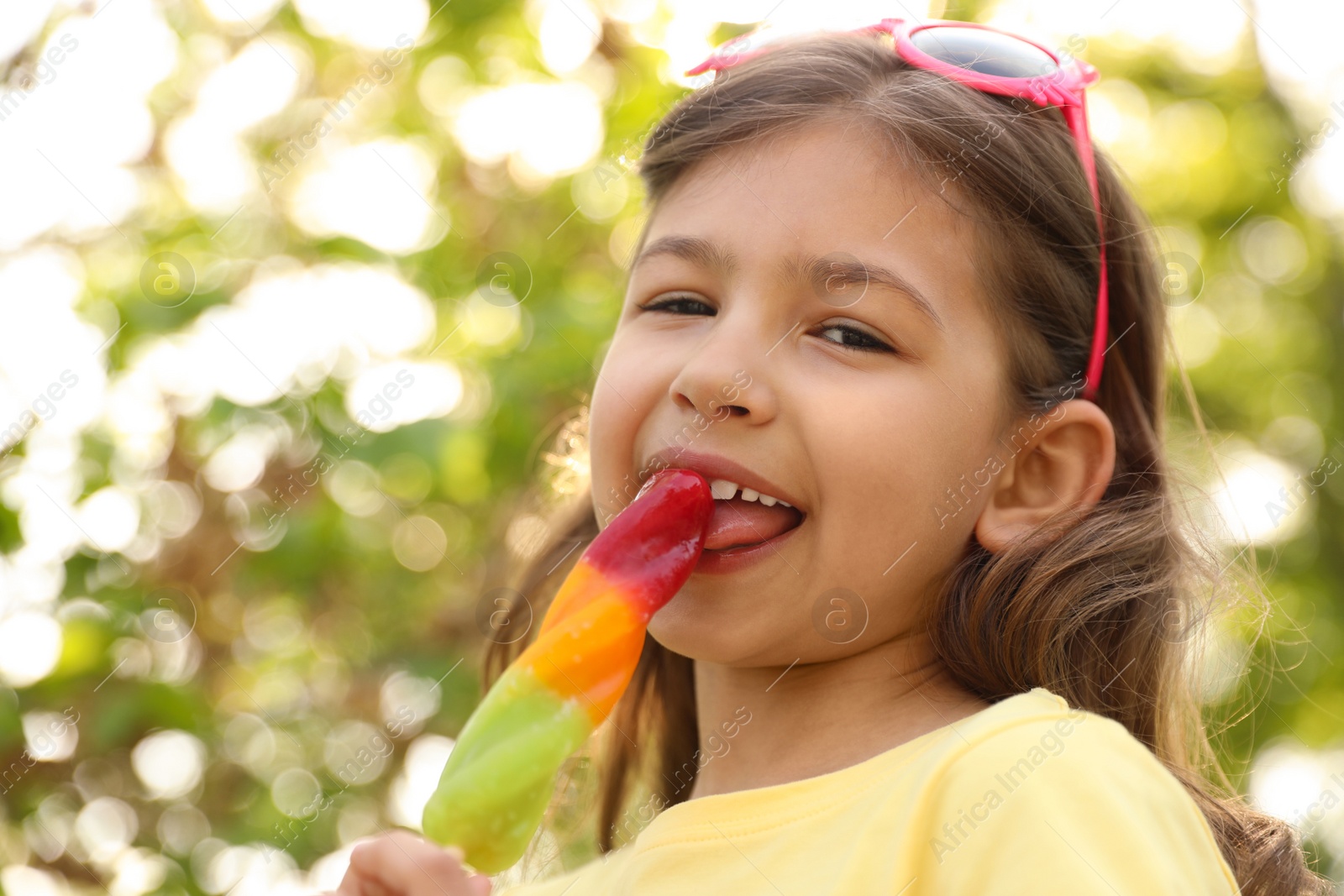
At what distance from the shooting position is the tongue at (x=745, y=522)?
1709 millimetres

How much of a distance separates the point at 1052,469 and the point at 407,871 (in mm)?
1121

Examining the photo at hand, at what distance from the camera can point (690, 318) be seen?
1.88 m

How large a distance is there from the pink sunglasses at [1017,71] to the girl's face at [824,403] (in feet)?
0.93

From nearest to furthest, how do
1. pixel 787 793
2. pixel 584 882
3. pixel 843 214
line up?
pixel 787 793 → pixel 843 214 → pixel 584 882

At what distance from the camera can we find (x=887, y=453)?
65.8 inches

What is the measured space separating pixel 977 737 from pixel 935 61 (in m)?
1.14

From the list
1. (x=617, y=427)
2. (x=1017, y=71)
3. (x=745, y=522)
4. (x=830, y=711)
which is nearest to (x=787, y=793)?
(x=830, y=711)

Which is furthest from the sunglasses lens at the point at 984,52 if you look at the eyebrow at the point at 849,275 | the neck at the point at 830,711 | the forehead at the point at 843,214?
the neck at the point at 830,711

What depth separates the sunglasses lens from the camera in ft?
6.58

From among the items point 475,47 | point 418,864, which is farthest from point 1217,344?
point 418,864

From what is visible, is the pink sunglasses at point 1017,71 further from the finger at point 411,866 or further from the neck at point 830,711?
the finger at point 411,866

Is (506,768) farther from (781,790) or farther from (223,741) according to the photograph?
(223,741)

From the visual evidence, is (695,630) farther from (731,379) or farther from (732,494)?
(731,379)

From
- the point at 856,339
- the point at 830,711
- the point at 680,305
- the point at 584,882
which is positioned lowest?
the point at 584,882
